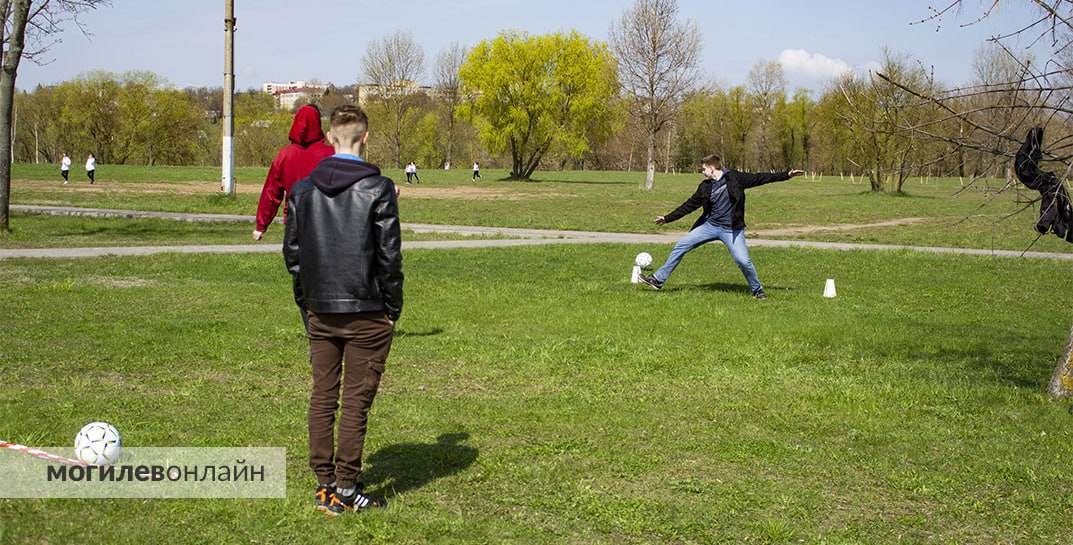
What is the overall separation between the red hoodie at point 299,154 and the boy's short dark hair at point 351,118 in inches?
123

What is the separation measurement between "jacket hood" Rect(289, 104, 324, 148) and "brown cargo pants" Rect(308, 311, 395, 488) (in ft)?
11.1

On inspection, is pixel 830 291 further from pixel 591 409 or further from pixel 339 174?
pixel 339 174

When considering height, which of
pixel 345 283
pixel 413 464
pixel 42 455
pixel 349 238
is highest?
pixel 349 238

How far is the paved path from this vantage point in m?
17.5

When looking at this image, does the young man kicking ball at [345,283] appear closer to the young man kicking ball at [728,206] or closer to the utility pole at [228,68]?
the young man kicking ball at [728,206]

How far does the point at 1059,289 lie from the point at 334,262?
44.2ft

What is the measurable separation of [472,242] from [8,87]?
9.07 m

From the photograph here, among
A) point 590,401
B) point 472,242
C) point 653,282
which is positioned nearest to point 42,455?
point 590,401

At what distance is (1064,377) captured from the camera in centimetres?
787

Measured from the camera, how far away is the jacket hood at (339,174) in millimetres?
4715

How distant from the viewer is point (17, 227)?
2142 cm

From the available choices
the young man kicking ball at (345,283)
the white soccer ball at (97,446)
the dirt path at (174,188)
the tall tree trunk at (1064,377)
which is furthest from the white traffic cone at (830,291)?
the dirt path at (174,188)

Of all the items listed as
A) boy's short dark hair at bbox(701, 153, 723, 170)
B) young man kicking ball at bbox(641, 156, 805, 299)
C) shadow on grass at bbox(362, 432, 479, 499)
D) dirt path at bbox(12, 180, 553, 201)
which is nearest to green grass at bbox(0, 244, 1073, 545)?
shadow on grass at bbox(362, 432, 479, 499)

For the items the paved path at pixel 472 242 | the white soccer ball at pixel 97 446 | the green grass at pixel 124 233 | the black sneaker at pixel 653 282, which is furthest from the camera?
the green grass at pixel 124 233
